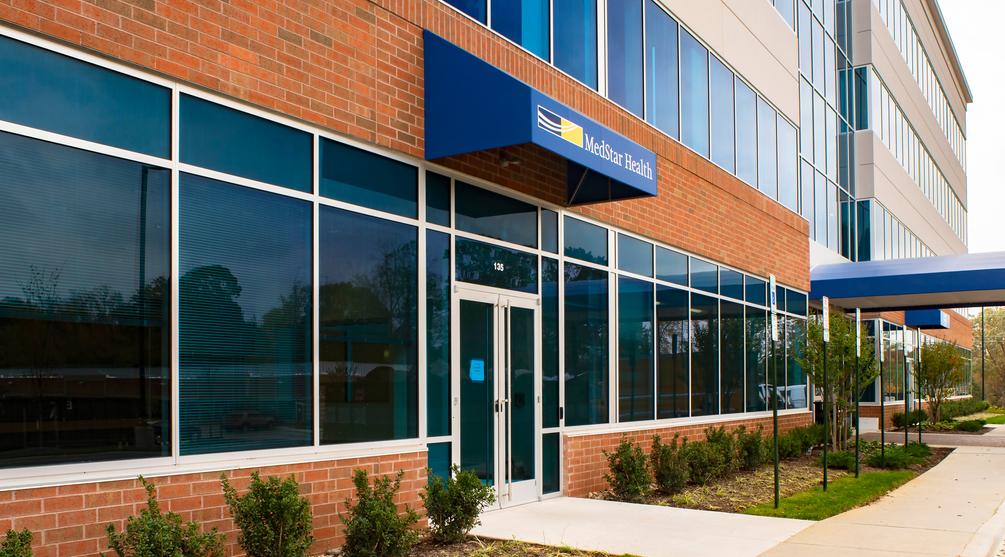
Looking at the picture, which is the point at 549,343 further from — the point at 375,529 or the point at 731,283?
the point at 731,283

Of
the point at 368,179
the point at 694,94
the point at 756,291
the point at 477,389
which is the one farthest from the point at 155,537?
the point at 756,291

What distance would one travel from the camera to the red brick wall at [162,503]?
6406 mm

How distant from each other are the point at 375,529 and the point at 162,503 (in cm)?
184

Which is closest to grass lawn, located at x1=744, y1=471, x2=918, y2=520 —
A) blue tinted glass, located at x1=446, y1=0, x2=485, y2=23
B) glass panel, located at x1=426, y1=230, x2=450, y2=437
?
glass panel, located at x1=426, y1=230, x2=450, y2=437

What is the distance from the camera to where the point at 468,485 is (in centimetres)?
933

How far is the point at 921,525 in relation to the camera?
438 inches

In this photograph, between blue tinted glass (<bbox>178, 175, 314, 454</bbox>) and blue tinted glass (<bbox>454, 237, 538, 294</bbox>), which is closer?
blue tinted glass (<bbox>178, 175, 314, 454</bbox>)

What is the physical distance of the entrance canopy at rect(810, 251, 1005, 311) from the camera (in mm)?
23250

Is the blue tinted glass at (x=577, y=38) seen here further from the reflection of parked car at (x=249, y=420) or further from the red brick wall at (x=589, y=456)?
the reflection of parked car at (x=249, y=420)

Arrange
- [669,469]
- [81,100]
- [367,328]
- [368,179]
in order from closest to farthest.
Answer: [81,100] → [367,328] → [368,179] → [669,469]

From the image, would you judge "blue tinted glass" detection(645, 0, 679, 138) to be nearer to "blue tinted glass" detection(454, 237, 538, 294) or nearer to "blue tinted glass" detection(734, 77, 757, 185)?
"blue tinted glass" detection(734, 77, 757, 185)

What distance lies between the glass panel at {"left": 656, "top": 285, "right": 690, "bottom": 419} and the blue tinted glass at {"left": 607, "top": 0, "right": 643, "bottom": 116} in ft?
10.9

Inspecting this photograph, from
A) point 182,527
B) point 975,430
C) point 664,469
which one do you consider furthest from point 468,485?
point 975,430

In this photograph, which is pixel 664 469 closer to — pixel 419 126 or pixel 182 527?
pixel 419 126
